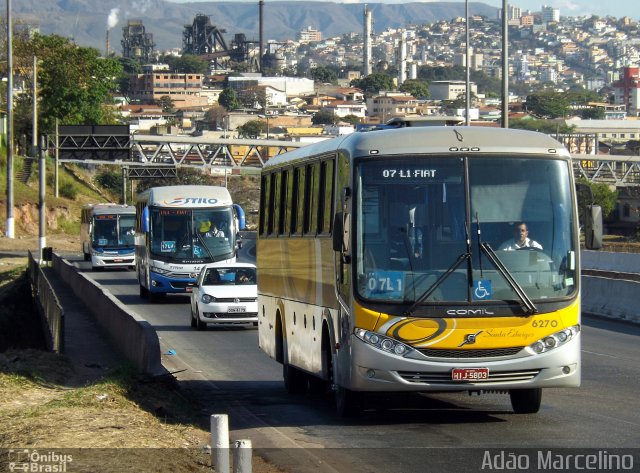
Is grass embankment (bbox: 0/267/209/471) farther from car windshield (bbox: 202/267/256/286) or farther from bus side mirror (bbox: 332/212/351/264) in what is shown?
car windshield (bbox: 202/267/256/286)

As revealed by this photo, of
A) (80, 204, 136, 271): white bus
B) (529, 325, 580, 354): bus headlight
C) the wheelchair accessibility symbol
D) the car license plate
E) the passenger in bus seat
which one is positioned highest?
the passenger in bus seat

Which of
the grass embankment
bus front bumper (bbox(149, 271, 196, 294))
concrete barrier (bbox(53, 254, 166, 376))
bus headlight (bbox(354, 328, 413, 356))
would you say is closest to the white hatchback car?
concrete barrier (bbox(53, 254, 166, 376))

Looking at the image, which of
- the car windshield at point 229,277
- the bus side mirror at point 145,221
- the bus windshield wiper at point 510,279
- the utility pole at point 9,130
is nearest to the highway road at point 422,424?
the bus windshield wiper at point 510,279

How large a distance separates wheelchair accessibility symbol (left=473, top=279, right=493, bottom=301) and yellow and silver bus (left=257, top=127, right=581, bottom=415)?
1 centimetres

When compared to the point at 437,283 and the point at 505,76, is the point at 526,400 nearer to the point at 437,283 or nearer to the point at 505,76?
the point at 437,283

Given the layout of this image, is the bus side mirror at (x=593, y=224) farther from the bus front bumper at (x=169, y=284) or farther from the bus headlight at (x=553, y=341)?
the bus front bumper at (x=169, y=284)

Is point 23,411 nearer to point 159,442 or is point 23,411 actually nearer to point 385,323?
point 159,442

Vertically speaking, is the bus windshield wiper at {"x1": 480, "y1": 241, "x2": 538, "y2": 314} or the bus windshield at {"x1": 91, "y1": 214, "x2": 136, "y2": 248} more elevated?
the bus windshield wiper at {"x1": 480, "y1": 241, "x2": 538, "y2": 314}

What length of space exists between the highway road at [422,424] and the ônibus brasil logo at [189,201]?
49.7 ft

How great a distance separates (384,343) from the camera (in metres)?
12.7

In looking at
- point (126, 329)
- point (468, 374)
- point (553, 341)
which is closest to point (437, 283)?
point (468, 374)

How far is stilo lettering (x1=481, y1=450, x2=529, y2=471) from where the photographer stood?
35.0 feet

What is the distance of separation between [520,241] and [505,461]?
2.72 m

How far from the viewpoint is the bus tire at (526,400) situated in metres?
13.7
